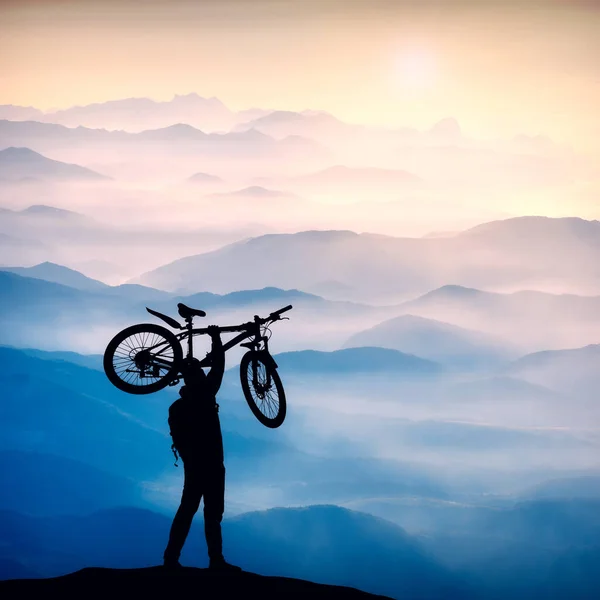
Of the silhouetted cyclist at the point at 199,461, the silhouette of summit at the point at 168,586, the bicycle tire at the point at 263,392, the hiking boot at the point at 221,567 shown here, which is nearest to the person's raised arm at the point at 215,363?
the silhouetted cyclist at the point at 199,461

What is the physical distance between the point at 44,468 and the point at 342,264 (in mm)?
17143

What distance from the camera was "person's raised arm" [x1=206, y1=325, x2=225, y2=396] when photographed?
727 cm

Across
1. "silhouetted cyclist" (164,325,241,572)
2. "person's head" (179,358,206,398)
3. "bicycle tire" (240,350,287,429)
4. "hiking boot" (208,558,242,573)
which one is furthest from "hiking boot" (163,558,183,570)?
"bicycle tire" (240,350,287,429)

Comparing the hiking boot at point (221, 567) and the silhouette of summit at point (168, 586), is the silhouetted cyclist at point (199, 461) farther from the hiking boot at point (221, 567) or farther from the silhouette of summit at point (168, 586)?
the silhouette of summit at point (168, 586)

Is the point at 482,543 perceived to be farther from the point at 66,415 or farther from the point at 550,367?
the point at 66,415

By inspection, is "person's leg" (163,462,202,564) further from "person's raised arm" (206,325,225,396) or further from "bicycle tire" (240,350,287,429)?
"bicycle tire" (240,350,287,429)

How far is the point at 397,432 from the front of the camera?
45.2 metres

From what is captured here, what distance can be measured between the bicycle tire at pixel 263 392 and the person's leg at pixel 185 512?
982 millimetres

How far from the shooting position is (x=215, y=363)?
7340mm

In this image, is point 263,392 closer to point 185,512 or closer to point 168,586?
point 185,512

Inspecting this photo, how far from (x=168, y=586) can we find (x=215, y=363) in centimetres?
179

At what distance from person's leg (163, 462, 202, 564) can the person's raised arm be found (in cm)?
67

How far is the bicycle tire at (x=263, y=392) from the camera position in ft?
26.2

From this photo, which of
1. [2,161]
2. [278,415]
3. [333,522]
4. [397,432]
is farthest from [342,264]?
[278,415]
